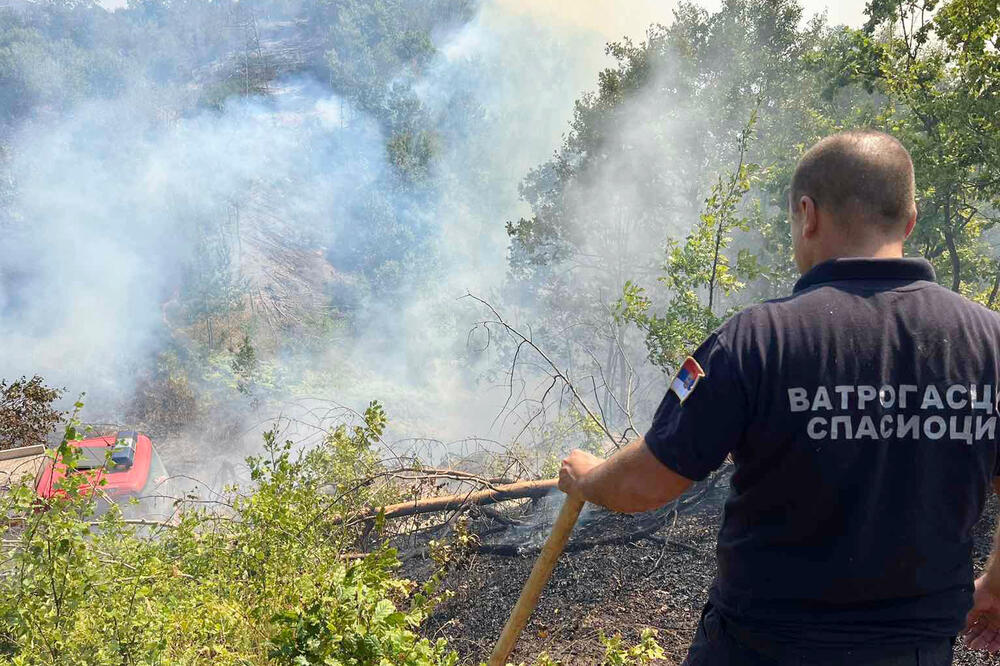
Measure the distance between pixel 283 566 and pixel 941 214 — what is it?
26.0 feet

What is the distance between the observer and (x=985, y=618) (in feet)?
5.92

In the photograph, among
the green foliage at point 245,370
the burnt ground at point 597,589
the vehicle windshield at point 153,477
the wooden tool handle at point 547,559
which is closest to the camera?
the wooden tool handle at point 547,559

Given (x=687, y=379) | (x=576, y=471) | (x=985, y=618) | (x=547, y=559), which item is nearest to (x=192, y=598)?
(x=547, y=559)

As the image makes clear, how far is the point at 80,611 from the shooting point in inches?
100

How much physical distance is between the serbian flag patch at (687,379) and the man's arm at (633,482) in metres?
0.14

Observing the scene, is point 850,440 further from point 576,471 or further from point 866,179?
point 576,471

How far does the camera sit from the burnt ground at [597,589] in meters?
3.61

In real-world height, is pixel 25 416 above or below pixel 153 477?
above

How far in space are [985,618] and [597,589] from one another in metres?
2.44

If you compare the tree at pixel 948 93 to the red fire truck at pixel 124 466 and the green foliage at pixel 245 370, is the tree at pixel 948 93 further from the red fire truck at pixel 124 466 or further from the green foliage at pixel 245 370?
the green foliage at pixel 245 370

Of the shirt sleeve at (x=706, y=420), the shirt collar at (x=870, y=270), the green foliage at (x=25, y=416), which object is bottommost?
the shirt sleeve at (x=706, y=420)

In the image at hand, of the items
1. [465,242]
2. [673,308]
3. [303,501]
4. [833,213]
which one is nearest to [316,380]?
[465,242]

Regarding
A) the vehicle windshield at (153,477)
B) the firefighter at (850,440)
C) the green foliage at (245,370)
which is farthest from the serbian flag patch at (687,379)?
the green foliage at (245,370)

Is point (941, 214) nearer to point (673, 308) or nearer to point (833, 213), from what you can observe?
point (673, 308)
